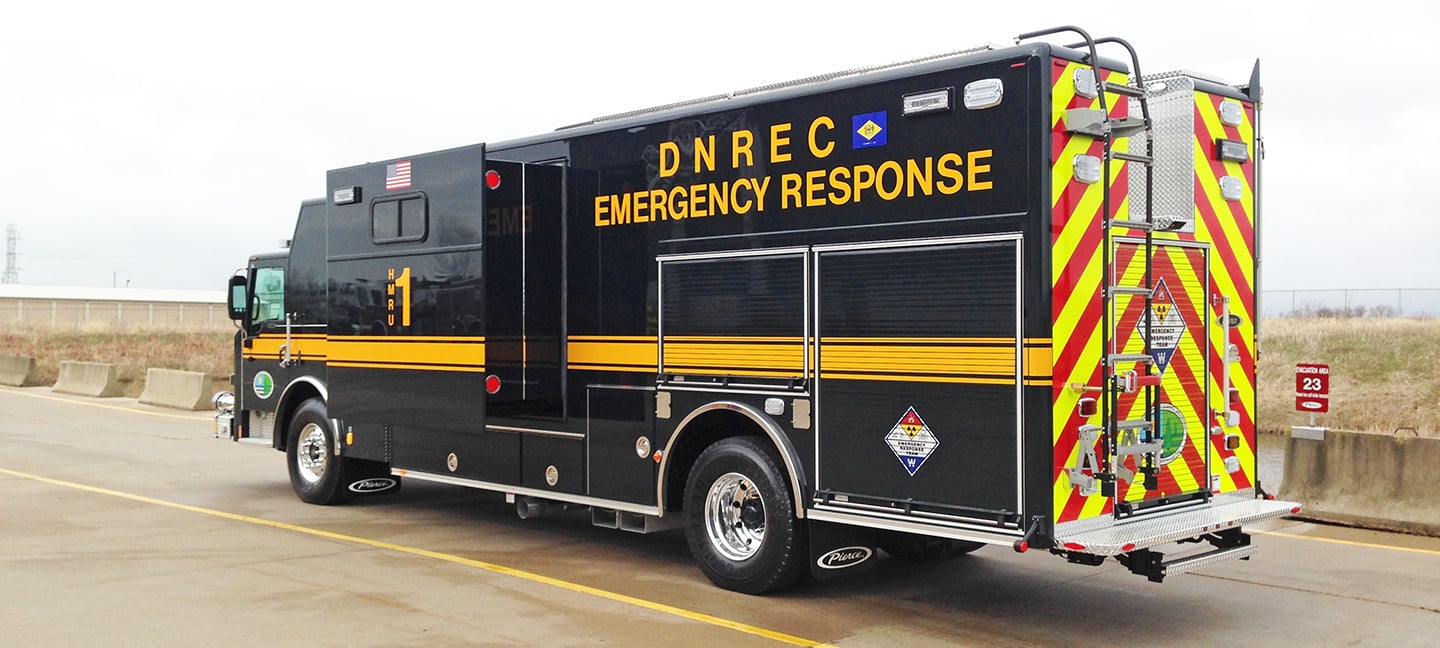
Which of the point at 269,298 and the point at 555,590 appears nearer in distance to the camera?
the point at 555,590

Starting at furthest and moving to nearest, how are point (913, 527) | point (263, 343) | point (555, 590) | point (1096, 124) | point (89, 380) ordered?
point (89, 380), point (263, 343), point (555, 590), point (913, 527), point (1096, 124)

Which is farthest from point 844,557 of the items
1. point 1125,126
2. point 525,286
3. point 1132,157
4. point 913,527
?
point 525,286

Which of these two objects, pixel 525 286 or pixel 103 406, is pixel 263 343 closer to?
pixel 525 286

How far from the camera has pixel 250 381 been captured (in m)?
13.0

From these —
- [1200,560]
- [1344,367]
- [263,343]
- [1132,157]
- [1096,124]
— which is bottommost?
[1200,560]

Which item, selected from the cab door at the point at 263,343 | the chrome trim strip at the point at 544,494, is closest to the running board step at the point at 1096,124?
the chrome trim strip at the point at 544,494

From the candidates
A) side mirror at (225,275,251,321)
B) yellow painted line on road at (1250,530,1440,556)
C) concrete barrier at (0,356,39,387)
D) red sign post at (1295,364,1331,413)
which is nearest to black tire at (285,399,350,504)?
side mirror at (225,275,251,321)

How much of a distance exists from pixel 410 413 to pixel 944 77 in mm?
5557

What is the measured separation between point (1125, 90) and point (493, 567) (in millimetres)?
5320

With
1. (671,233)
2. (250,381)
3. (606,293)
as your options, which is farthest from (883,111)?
(250,381)

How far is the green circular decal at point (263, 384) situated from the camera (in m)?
12.8

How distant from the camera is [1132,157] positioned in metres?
7.17

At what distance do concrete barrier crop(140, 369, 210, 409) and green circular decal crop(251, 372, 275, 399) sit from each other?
11.3 m

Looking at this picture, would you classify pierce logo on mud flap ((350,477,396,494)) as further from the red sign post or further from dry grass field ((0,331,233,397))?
dry grass field ((0,331,233,397))
